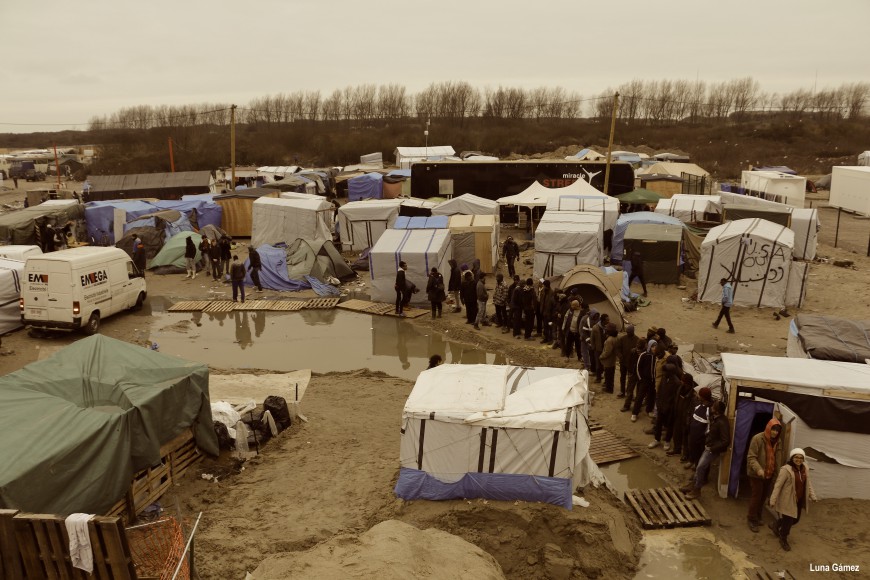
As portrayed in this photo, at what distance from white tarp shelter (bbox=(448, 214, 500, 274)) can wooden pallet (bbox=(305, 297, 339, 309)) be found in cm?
405

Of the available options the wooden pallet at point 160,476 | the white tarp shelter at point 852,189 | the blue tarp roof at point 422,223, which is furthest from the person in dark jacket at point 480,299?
the white tarp shelter at point 852,189

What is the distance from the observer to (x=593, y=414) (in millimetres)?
11367

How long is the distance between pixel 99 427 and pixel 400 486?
3.53m

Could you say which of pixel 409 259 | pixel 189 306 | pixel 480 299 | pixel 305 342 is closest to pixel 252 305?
pixel 189 306

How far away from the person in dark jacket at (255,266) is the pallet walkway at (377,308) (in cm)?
304

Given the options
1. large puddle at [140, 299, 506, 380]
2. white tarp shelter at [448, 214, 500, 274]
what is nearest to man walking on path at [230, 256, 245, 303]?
large puddle at [140, 299, 506, 380]

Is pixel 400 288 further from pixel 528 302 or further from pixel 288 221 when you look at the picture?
pixel 288 221

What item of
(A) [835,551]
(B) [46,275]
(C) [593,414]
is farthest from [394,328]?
(A) [835,551]

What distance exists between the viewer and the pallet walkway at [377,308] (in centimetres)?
1720

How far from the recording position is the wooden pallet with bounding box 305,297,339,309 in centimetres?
1820

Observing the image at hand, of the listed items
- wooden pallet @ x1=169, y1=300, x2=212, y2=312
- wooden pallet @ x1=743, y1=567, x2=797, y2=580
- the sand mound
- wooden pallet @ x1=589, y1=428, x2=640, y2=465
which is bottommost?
wooden pallet @ x1=743, y1=567, x2=797, y2=580

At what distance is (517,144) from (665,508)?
2592 inches

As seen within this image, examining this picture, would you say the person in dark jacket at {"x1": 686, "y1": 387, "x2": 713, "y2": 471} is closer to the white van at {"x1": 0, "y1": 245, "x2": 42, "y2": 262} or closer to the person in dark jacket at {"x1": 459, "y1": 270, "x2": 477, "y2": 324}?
the person in dark jacket at {"x1": 459, "y1": 270, "x2": 477, "y2": 324}

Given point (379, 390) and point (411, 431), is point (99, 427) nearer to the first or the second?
point (411, 431)
